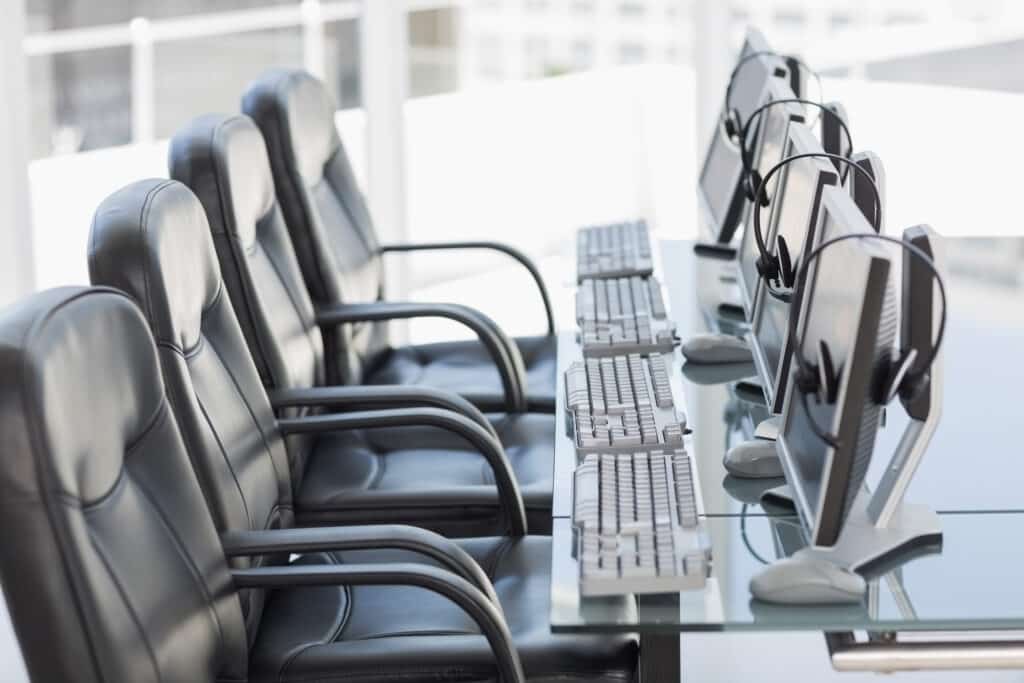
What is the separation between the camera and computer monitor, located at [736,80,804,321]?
2.58 m

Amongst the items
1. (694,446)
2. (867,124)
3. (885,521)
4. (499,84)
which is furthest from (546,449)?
(499,84)

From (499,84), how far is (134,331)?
4.63 metres

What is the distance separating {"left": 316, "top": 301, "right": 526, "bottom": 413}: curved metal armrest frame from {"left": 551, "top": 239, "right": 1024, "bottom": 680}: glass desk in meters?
0.32

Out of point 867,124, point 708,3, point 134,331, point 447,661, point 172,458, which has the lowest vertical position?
point 447,661

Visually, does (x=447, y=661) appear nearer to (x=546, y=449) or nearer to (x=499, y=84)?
(x=546, y=449)

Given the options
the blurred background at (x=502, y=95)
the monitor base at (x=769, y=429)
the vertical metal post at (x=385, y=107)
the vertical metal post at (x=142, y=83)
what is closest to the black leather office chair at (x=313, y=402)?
the monitor base at (x=769, y=429)

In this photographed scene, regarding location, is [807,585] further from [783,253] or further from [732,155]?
[732,155]

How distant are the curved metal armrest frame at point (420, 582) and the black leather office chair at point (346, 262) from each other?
1.18 metres

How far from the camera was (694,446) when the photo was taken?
2180 millimetres

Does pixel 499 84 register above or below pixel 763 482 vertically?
above

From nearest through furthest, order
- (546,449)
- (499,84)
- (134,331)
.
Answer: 1. (134,331)
2. (546,449)
3. (499,84)

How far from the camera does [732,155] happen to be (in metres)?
3.29

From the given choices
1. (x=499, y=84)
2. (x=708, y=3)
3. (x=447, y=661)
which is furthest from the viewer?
(x=499, y=84)

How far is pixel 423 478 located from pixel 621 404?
1.98 feet
